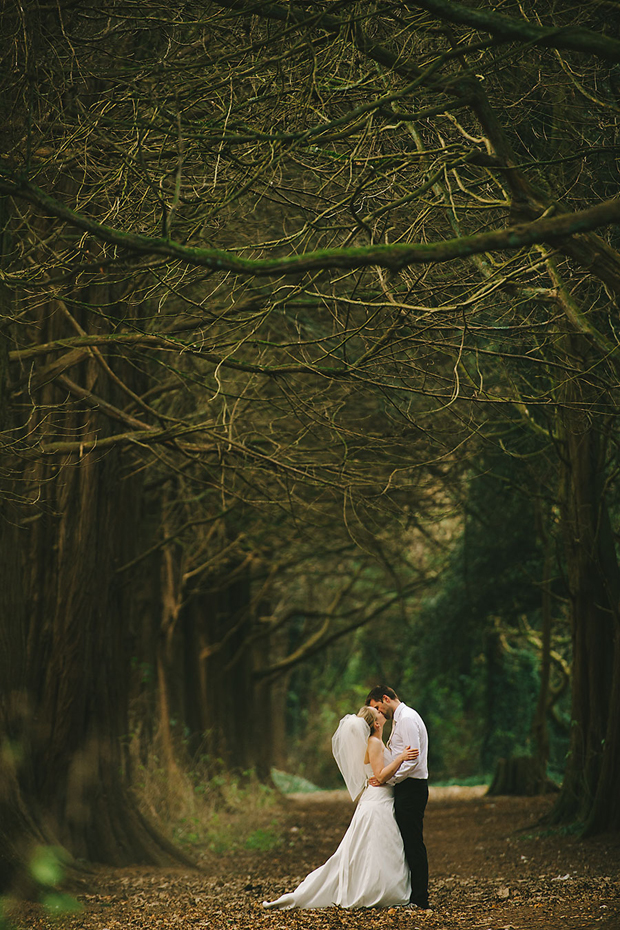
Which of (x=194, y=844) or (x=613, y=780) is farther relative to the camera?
(x=194, y=844)

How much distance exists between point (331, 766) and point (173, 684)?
70.2ft

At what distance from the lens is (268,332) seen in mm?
12594

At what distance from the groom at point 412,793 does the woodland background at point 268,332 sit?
6.80 feet

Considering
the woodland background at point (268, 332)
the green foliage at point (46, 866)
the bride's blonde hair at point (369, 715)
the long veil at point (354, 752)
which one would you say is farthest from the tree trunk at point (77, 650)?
the bride's blonde hair at point (369, 715)

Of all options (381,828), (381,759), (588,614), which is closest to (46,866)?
(381,828)

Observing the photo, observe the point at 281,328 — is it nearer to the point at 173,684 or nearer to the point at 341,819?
the point at 173,684

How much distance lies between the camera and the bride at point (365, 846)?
26.2ft

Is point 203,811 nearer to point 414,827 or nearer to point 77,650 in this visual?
point 77,650

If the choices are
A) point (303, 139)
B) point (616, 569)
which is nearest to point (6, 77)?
point (303, 139)

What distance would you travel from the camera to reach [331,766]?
3800 cm

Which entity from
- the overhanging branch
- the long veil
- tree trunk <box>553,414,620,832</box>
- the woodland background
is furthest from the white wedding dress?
the overhanging branch

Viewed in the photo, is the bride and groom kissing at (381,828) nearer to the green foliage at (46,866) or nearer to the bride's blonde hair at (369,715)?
the bride's blonde hair at (369,715)

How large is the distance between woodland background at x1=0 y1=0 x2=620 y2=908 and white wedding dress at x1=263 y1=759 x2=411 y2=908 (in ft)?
7.78

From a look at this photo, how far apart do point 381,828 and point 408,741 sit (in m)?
0.74
